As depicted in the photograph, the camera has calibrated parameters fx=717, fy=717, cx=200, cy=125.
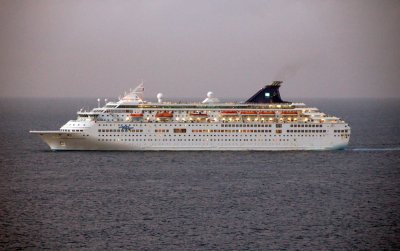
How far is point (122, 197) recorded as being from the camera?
53219 mm

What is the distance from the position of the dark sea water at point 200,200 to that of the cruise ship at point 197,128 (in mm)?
1609

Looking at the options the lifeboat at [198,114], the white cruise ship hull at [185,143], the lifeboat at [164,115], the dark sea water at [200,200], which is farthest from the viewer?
the lifeboat at [198,114]

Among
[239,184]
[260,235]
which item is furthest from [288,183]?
[260,235]

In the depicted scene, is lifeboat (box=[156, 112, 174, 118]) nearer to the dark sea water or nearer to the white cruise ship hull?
the white cruise ship hull

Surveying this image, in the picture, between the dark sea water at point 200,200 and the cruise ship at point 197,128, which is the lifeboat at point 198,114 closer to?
the cruise ship at point 197,128

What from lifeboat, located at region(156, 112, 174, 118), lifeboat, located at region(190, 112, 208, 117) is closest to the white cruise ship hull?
lifeboat, located at region(156, 112, 174, 118)

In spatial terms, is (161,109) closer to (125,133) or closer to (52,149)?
(125,133)

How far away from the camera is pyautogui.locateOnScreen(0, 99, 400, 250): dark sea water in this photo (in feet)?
138

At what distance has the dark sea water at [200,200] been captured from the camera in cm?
4209

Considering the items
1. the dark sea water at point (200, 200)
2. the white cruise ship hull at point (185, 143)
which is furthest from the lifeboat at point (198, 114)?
the dark sea water at point (200, 200)

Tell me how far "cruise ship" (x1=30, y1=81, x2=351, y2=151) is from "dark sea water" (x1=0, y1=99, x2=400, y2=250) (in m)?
1.61

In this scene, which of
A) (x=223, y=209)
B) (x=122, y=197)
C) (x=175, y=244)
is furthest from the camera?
(x=122, y=197)

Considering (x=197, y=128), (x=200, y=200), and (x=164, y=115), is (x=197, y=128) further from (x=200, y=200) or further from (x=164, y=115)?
(x=200, y=200)

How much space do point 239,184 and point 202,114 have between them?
70.3ft
